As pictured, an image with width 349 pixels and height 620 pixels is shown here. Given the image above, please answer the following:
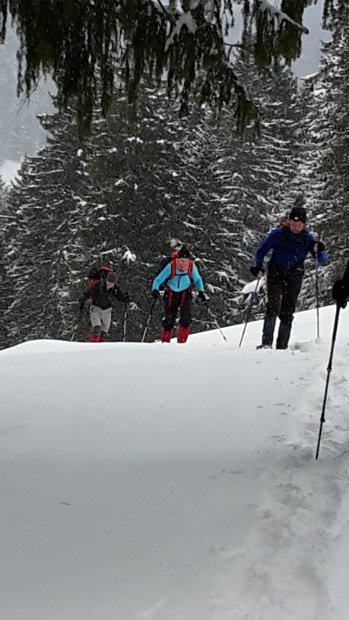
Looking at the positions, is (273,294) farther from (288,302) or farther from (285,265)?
(285,265)

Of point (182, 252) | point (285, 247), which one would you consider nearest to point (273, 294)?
point (285, 247)

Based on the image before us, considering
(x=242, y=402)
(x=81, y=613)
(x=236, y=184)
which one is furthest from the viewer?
(x=236, y=184)

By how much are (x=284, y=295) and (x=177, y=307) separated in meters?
2.48

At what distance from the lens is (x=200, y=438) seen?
4438mm

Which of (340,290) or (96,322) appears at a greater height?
(340,290)

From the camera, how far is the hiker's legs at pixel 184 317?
32.0ft

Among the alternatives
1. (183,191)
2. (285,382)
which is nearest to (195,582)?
(285,382)

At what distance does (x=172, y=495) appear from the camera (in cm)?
369

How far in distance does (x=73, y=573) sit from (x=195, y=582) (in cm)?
62

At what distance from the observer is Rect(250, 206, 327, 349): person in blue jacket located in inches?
302

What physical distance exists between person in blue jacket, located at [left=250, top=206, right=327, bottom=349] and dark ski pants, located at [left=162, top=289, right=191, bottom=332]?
2.15m

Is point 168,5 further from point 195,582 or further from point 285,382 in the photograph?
point 195,582

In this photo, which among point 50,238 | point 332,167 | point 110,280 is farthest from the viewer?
point 50,238

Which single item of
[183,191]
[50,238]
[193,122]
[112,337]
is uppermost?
[193,122]
